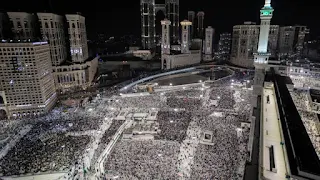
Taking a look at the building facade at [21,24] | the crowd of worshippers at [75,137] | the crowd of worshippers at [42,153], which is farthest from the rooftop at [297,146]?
the building facade at [21,24]

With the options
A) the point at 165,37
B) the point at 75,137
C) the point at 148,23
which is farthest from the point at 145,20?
the point at 75,137

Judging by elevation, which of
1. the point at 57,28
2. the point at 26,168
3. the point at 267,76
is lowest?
the point at 26,168

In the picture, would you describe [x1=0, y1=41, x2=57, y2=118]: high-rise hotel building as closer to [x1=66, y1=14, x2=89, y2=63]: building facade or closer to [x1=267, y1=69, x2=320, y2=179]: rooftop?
[x1=66, y1=14, x2=89, y2=63]: building facade

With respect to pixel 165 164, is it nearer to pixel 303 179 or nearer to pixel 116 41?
pixel 303 179

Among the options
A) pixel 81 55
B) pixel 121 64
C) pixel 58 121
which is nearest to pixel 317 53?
pixel 121 64

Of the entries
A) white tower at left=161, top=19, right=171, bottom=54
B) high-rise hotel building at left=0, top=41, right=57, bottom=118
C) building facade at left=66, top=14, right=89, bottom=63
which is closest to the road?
high-rise hotel building at left=0, top=41, right=57, bottom=118

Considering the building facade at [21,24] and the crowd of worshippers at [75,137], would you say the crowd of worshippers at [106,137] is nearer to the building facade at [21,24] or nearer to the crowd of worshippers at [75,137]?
the crowd of worshippers at [75,137]
